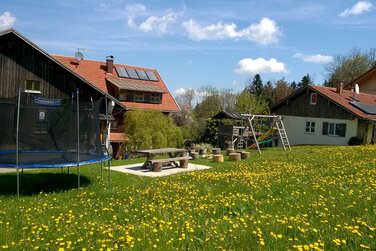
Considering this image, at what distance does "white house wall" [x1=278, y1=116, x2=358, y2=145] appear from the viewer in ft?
84.4

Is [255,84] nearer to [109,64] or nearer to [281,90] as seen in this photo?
[281,90]

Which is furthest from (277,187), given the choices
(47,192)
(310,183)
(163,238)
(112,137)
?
(112,137)

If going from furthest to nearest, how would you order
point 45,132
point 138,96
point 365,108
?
point 138,96 → point 365,108 → point 45,132

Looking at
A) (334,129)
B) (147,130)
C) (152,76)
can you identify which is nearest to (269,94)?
(334,129)

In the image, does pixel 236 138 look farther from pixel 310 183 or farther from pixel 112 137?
pixel 310 183

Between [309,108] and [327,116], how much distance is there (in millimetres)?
2088

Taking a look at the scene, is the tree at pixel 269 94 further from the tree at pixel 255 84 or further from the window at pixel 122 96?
the window at pixel 122 96

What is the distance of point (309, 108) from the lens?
29.1 metres

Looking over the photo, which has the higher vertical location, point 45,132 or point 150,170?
point 45,132

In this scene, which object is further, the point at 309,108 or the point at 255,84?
the point at 255,84

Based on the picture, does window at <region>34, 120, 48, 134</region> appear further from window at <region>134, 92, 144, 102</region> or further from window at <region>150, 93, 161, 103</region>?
window at <region>150, 93, 161, 103</region>

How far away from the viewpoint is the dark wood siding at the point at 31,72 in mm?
17453

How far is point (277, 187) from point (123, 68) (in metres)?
23.9

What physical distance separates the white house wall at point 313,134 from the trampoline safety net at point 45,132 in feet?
73.9
